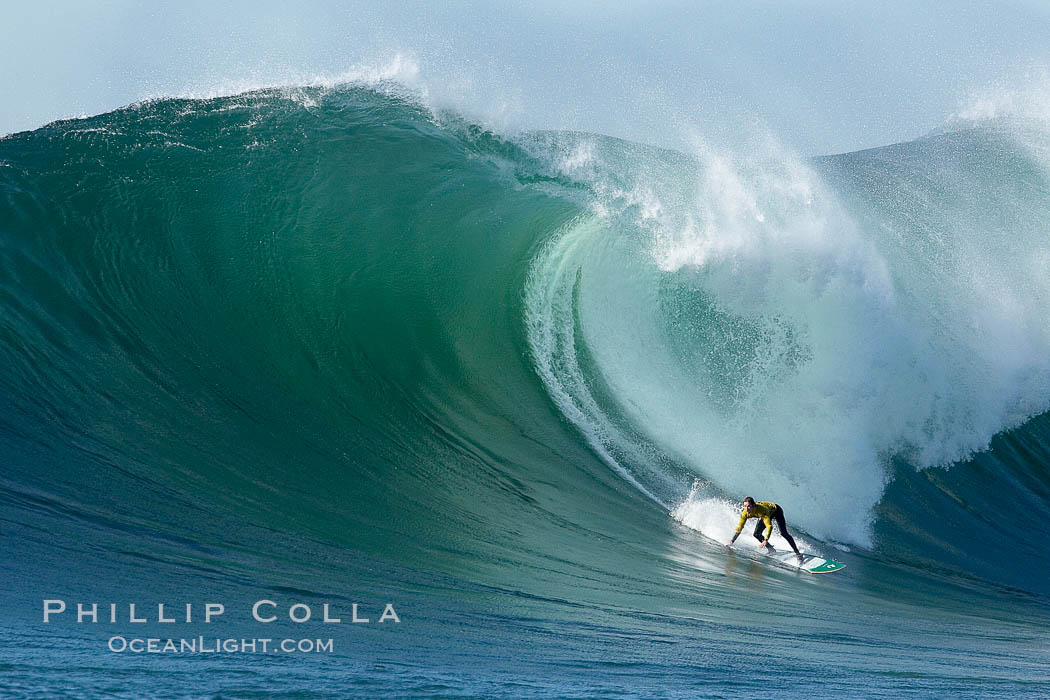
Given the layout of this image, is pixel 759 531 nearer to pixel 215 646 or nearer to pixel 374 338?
pixel 374 338

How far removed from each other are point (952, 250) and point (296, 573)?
10.5 meters

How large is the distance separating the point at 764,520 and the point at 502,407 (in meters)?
2.81

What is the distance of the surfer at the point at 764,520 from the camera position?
757cm

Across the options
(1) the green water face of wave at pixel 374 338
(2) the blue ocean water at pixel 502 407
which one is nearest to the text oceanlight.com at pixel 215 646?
(2) the blue ocean water at pixel 502 407

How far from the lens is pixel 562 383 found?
965cm

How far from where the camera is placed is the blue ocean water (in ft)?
15.0

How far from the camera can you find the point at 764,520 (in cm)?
765

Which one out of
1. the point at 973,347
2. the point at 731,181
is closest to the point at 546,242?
the point at 731,181

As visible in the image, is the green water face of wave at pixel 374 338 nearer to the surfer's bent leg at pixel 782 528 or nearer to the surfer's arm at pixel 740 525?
the surfer's arm at pixel 740 525

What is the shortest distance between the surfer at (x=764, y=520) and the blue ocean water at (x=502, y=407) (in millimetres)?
180

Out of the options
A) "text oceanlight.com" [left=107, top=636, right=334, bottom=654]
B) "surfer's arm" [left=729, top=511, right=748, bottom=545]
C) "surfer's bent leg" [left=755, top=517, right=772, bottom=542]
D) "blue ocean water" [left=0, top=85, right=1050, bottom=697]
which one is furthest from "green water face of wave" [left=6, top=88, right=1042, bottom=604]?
"text oceanlight.com" [left=107, top=636, right=334, bottom=654]

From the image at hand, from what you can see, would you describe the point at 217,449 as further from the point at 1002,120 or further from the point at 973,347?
the point at 1002,120

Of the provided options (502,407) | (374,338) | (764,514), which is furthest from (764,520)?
(374,338)

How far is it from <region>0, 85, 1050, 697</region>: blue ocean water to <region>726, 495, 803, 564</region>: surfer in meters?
0.18
